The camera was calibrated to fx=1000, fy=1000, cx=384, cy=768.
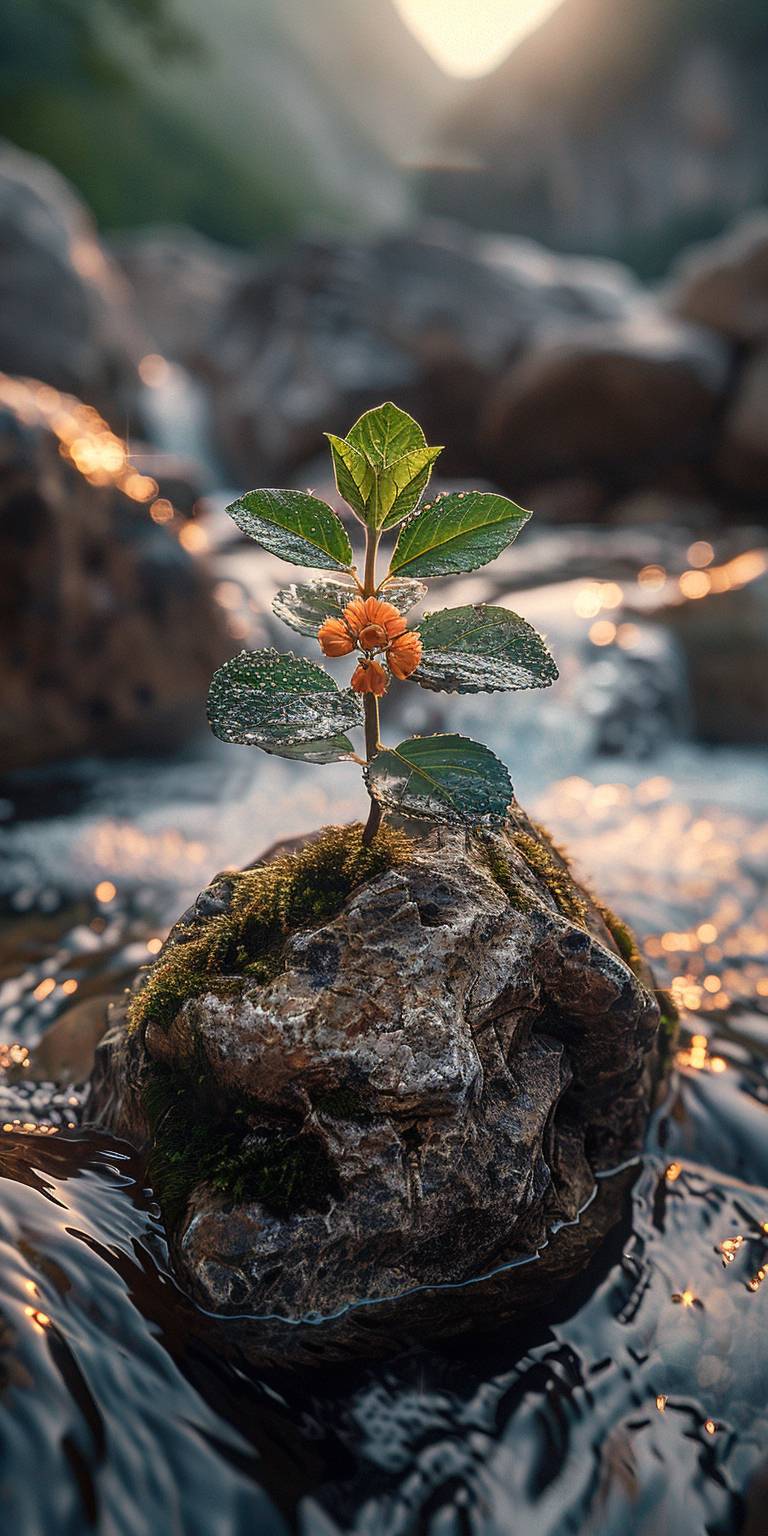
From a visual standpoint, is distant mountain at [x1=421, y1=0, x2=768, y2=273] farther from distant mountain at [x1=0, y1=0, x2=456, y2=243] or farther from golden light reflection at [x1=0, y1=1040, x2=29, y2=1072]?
golden light reflection at [x1=0, y1=1040, x2=29, y2=1072]

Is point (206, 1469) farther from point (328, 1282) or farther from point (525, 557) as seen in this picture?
point (525, 557)

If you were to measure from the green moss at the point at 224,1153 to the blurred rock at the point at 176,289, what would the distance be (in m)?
16.2

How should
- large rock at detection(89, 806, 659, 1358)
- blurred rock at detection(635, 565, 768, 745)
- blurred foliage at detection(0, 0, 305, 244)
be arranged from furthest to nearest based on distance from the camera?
blurred foliage at detection(0, 0, 305, 244)
blurred rock at detection(635, 565, 768, 745)
large rock at detection(89, 806, 659, 1358)

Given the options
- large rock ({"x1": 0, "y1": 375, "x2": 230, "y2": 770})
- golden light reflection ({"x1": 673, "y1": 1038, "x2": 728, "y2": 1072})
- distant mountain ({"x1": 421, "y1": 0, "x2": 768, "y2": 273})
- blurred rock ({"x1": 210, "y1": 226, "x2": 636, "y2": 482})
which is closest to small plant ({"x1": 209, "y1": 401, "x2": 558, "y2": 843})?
golden light reflection ({"x1": 673, "y1": 1038, "x2": 728, "y2": 1072})

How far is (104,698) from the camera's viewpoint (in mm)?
5066

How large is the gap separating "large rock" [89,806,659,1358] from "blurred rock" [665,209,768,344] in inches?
531

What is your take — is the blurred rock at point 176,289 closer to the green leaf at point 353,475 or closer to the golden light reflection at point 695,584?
the golden light reflection at point 695,584

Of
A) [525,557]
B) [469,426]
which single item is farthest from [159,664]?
[469,426]

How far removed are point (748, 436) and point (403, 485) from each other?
12041 millimetres

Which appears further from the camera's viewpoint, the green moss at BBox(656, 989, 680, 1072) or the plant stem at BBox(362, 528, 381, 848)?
the green moss at BBox(656, 989, 680, 1072)

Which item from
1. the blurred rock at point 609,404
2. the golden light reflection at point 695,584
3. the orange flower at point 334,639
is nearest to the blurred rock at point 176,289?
the blurred rock at point 609,404

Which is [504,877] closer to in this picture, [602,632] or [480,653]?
[480,653]

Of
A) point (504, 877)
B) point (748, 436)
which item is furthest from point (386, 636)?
point (748, 436)

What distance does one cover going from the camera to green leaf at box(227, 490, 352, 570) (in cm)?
174
